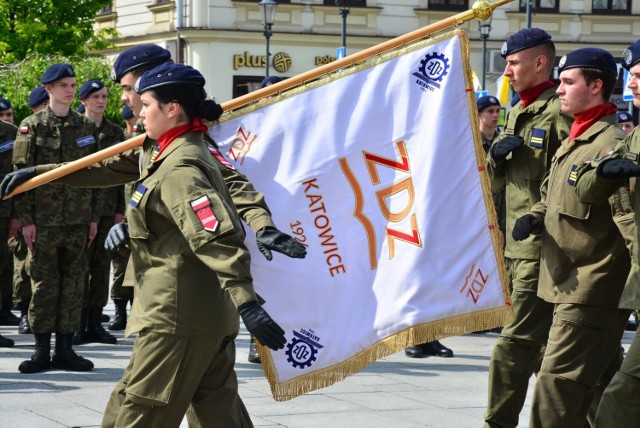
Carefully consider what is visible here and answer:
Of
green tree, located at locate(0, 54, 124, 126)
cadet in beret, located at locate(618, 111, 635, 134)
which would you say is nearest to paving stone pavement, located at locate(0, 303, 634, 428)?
cadet in beret, located at locate(618, 111, 635, 134)

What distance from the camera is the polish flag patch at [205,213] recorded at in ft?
15.1

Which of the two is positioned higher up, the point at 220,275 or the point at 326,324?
the point at 220,275

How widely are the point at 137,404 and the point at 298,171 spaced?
5.92 ft

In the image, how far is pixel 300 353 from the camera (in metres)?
6.08

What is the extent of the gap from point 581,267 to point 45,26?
78.5 feet

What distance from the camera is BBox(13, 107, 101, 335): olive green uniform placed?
9.21 metres

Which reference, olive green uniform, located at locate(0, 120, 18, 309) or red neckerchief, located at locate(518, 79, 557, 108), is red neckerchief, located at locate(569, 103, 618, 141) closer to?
red neckerchief, located at locate(518, 79, 557, 108)

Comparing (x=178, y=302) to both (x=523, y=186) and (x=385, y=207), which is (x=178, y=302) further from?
(x=523, y=186)

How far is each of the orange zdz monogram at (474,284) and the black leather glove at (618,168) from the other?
1.02 meters

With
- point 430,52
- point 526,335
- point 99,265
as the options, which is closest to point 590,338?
point 526,335

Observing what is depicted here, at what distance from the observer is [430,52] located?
6.46 metres

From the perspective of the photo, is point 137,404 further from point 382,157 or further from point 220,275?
point 382,157

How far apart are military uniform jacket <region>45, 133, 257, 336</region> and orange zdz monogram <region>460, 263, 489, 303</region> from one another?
66.8 inches

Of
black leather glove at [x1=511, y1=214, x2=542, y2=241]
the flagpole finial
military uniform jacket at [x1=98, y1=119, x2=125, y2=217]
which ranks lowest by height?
military uniform jacket at [x1=98, y1=119, x2=125, y2=217]
